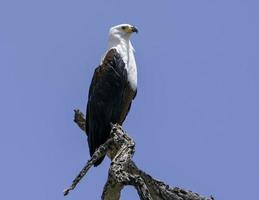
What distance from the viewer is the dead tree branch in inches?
275

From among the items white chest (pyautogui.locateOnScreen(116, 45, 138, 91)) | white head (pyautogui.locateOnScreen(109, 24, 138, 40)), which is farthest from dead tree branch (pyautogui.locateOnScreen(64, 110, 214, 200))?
white head (pyautogui.locateOnScreen(109, 24, 138, 40))

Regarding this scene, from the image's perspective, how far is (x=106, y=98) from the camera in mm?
10078

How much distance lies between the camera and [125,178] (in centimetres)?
692

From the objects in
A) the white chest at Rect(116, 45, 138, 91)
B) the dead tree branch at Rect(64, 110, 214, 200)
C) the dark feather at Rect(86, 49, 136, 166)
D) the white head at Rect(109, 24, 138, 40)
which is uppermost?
the white head at Rect(109, 24, 138, 40)

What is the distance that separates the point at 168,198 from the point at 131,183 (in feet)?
2.88

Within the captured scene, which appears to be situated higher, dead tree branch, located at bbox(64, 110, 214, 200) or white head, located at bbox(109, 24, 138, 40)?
white head, located at bbox(109, 24, 138, 40)

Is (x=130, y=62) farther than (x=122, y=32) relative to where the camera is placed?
No

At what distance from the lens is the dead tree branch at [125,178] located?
6.97 metres

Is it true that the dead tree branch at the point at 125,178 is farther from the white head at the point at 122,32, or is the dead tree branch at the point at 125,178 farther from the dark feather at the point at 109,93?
the white head at the point at 122,32

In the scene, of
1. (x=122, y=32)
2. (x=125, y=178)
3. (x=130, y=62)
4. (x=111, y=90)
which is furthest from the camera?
(x=122, y=32)

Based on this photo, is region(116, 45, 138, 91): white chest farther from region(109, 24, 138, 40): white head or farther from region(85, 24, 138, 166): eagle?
region(109, 24, 138, 40): white head

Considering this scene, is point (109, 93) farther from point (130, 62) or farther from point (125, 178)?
point (125, 178)

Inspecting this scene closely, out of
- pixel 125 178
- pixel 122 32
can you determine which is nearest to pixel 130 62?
pixel 122 32

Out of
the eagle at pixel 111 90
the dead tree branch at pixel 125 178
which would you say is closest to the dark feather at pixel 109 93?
the eagle at pixel 111 90
